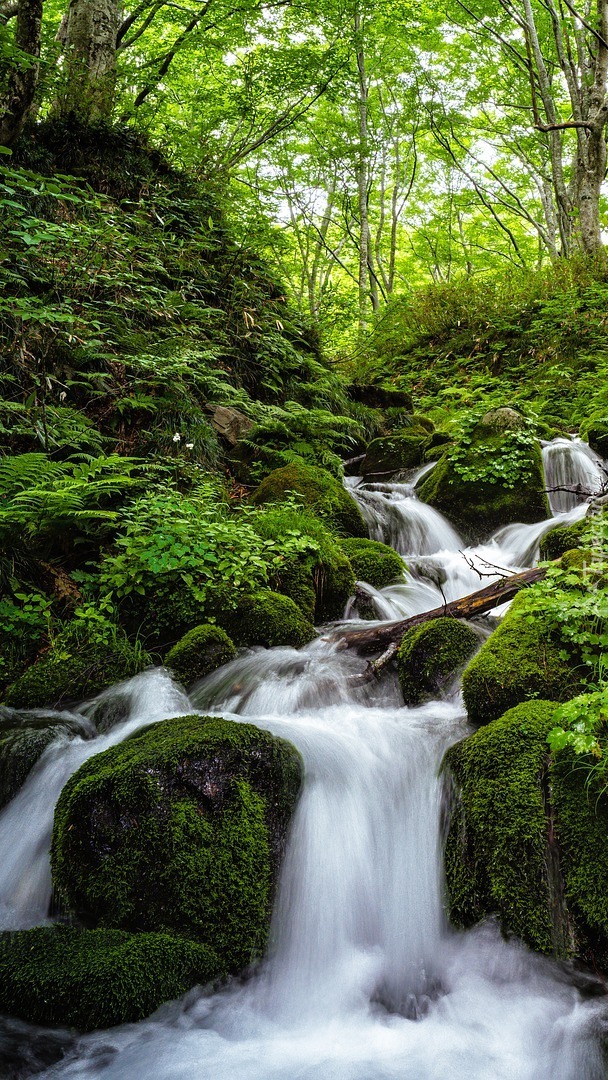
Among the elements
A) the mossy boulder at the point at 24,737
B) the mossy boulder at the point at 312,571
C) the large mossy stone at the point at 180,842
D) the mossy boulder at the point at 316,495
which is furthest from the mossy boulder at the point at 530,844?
the mossy boulder at the point at 316,495

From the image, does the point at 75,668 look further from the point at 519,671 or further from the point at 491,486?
the point at 491,486

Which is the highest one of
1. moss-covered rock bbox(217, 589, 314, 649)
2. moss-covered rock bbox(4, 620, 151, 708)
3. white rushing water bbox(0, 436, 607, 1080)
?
moss-covered rock bbox(217, 589, 314, 649)

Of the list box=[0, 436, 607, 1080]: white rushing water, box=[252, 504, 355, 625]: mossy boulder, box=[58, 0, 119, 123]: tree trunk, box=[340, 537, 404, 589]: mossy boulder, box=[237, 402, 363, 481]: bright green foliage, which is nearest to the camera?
box=[0, 436, 607, 1080]: white rushing water

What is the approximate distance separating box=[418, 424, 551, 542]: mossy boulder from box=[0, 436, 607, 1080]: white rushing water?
402cm

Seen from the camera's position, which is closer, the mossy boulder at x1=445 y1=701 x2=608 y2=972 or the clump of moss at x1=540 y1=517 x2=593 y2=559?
the mossy boulder at x1=445 y1=701 x2=608 y2=972

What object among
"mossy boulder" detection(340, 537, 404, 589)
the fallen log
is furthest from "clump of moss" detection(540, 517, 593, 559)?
"mossy boulder" detection(340, 537, 404, 589)

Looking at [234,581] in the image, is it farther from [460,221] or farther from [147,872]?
[460,221]

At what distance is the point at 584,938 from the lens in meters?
2.48

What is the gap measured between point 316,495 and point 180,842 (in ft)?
14.8

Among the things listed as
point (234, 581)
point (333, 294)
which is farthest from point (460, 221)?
point (234, 581)

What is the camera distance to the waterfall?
805cm

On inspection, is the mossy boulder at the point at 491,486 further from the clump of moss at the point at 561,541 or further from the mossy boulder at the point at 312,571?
the mossy boulder at the point at 312,571

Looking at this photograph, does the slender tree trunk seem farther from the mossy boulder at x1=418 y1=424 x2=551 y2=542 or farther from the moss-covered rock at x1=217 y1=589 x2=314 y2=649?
the mossy boulder at x1=418 y1=424 x2=551 y2=542

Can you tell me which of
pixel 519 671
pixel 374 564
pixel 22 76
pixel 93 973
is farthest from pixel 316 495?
pixel 93 973
